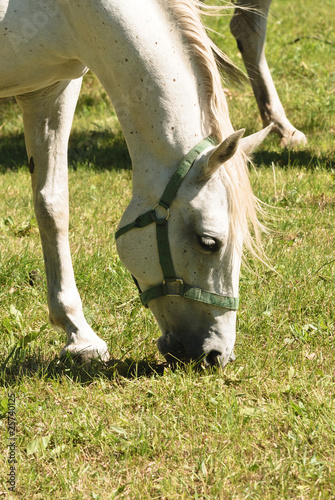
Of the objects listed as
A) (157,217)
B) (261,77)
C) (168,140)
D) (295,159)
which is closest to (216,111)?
(168,140)

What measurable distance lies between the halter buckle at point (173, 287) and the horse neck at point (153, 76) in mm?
361

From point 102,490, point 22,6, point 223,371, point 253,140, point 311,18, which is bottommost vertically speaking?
point 102,490

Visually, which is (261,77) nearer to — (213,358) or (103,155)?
(103,155)

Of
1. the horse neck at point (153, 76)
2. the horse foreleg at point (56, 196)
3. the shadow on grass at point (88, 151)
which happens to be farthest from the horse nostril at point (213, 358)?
the shadow on grass at point (88, 151)

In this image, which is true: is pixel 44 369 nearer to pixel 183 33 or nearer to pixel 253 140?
pixel 253 140

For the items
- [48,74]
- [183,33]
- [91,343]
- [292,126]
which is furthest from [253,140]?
[292,126]

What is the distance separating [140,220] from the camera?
8.50 feet

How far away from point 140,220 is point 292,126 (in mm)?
3657

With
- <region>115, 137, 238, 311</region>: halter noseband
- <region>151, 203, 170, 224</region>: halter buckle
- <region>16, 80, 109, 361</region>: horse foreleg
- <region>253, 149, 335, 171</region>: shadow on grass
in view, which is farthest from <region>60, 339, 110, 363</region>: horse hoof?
<region>253, 149, 335, 171</region>: shadow on grass

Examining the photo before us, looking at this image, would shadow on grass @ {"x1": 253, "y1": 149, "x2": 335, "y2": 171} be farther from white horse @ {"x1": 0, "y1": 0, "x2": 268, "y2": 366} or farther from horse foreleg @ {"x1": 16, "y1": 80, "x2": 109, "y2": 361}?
white horse @ {"x1": 0, "y1": 0, "x2": 268, "y2": 366}

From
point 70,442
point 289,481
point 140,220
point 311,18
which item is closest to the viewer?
point 289,481

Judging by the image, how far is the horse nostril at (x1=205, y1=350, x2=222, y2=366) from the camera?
8.74 ft

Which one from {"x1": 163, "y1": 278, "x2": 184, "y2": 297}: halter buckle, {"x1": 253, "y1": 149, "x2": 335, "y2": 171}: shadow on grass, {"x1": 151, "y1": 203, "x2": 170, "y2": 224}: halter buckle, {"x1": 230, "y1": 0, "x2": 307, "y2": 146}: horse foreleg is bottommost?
{"x1": 163, "y1": 278, "x2": 184, "y2": 297}: halter buckle

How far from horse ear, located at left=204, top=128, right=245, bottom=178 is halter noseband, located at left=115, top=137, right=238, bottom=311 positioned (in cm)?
10
